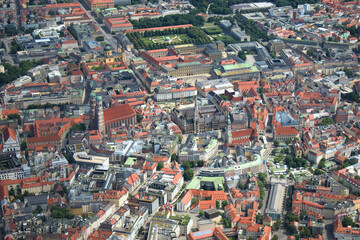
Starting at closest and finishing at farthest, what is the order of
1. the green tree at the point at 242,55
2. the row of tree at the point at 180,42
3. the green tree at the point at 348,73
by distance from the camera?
the green tree at the point at 348,73, the green tree at the point at 242,55, the row of tree at the point at 180,42

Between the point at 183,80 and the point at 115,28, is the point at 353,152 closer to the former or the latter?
the point at 183,80

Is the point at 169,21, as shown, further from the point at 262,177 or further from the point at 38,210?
the point at 38,210

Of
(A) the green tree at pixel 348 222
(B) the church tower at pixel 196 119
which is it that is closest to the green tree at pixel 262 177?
(A) the green tree at pixel 348 222

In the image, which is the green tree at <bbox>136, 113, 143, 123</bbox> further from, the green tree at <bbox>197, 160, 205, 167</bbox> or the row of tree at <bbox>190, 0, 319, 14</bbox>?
the row of tree at <bbox>190, 0, 319, 14</bbox>

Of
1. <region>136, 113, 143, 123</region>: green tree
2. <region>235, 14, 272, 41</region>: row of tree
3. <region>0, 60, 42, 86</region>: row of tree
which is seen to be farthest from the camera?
<region>235, 14, 272, 41</region>: row of tree

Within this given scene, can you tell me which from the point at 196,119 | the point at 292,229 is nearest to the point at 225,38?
the point at 196,119

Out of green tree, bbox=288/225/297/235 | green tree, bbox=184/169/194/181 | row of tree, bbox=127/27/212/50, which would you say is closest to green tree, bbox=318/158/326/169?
green tree, bbox=288/225/297/235

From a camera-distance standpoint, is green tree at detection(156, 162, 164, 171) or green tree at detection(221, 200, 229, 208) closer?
green tree at detection(221, 200, 229, 208)

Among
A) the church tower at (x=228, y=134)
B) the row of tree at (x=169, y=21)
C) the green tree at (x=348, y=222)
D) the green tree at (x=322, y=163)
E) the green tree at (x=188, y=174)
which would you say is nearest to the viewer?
the green tree at (x=348, y=222)

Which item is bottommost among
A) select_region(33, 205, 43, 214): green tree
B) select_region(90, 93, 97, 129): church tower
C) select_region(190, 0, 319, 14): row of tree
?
select_region(33, 205, 43, 214): green tree

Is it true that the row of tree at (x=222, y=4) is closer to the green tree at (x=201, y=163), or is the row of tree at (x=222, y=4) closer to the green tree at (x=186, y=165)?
the green tree at (x=201, y=163)

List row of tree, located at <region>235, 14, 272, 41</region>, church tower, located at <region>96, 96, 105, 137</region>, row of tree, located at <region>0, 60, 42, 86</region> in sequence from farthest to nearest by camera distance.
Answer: row of tree, located at <region>235, 14, 272, 41</region>
row of tree, located at <region>0, 60, 42, 86</region>
church tower, located at <region>96, 96, 105, 137</region>

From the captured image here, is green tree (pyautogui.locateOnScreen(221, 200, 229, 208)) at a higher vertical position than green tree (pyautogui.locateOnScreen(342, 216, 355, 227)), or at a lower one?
lower
